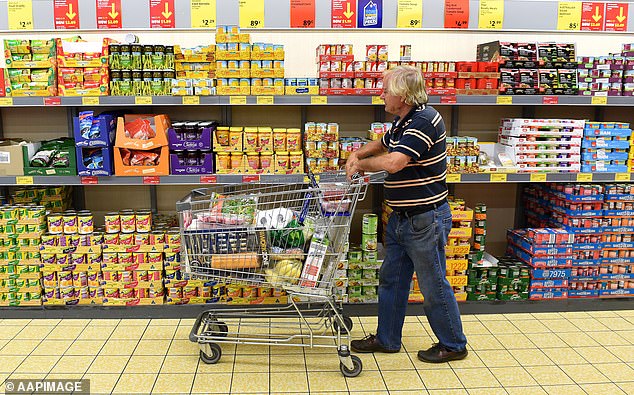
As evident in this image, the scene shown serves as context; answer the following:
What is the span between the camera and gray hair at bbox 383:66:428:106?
3.21m

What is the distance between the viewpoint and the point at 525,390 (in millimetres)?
3201

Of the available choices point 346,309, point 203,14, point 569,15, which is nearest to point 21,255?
point 203,14

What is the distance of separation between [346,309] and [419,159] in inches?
61.1

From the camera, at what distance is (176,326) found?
13.4ft

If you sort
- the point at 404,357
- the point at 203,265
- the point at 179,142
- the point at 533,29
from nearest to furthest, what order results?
the point at 203,265 → the point at 404,357 → the point at 179,142 → the point at 533,29

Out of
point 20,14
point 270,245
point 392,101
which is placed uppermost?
point 20,14

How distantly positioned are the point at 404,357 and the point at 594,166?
215 centimetres

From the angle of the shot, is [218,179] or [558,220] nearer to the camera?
[218,179]

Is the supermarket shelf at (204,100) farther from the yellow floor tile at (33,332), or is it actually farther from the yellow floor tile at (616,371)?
the yellow floor tile at (616,371)

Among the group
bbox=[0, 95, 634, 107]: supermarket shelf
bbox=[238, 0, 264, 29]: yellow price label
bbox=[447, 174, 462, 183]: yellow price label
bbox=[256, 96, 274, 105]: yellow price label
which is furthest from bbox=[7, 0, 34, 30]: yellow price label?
bbox=[447, 174, 462, 183]: yellow price label

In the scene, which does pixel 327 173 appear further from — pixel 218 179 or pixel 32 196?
pixel 32 196

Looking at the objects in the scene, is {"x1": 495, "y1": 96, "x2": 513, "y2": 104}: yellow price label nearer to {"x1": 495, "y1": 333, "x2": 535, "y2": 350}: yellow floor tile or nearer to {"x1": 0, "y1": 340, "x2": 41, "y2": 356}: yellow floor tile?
{"x1": 495, "y1": 333, "x2": 535, "y2": 350}: yellow floor tile

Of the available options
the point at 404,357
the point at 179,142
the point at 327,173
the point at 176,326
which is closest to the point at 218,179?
the point at 179,142

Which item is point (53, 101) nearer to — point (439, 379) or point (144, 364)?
point (144, 364)
